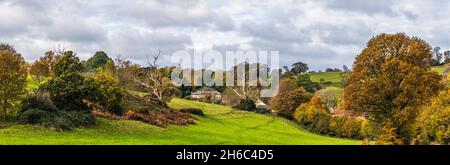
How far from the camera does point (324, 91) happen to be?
126938 mm

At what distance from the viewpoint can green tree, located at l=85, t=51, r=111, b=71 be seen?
116 metres

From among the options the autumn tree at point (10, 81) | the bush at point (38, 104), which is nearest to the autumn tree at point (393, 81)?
the bush at point (38, 104)

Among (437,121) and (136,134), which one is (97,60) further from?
(437,121)

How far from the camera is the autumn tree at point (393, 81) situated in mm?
41750

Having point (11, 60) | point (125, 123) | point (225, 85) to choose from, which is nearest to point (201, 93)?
point (225, 85)

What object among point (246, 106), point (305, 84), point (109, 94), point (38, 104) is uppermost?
point (305, 84)

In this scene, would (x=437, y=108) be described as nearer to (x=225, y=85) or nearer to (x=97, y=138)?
(x=97, y=138)

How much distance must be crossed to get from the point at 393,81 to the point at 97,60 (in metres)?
88.0

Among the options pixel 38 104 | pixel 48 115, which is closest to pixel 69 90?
pixel 38 104

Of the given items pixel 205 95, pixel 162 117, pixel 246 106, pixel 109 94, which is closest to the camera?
pixel 109 94

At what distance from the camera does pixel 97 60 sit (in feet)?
390

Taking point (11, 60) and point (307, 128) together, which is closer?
point (11, 60)

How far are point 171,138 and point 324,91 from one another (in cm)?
8721

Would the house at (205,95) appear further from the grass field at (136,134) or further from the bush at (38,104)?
the bush at (38,104)
